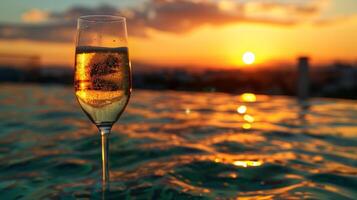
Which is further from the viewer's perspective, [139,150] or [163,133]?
[163,133]

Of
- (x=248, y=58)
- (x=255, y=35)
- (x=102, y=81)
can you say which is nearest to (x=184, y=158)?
(x=102, y=81)

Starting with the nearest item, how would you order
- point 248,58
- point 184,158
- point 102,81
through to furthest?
point 102,81 → point 184,158 → point 248,58

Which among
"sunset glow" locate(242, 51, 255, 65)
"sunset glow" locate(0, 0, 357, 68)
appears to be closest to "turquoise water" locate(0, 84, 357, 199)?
"sunset glow" locate(0, 0, 357, 68)

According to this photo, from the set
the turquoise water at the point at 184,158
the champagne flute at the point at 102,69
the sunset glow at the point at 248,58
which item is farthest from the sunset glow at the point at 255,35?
the champagne flute at the point at 102,69

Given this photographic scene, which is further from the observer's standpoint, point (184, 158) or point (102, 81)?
point (184, 158)

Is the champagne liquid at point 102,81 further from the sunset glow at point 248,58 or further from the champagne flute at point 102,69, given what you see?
the sunset glow at point 248,58

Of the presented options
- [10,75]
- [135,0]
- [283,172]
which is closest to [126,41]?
[283,172]

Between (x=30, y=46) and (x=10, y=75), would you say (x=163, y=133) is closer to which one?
(x=10, y=75)

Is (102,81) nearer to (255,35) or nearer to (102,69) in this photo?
(102,69)
